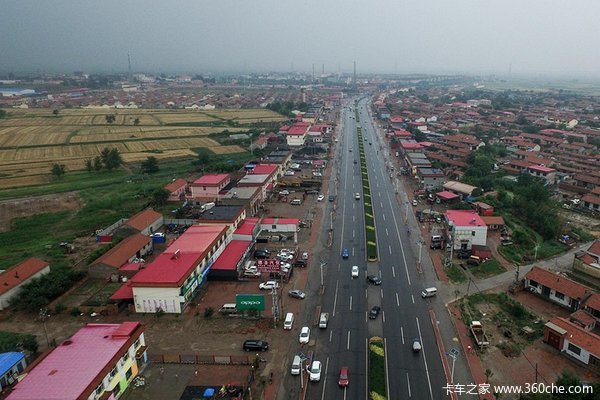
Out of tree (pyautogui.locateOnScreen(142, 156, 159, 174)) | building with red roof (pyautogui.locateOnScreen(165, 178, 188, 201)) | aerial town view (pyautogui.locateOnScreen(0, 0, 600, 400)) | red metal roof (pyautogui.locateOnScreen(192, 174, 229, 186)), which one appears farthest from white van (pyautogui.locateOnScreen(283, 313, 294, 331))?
tree (pyautogui.locateOnScreen(142, 156, 159, 174))

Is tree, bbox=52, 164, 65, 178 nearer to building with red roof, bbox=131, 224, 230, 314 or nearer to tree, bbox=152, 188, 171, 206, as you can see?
tree, bbox=152, 188, 171, 206

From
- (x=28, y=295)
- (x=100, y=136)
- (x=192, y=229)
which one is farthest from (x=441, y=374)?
(x=100, y=136)

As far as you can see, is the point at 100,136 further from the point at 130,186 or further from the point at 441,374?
the point at 441,374

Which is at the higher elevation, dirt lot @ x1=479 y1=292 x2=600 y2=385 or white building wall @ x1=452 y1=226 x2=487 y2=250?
white building wall @ x1=452 y1=226 x2=487 y2=250

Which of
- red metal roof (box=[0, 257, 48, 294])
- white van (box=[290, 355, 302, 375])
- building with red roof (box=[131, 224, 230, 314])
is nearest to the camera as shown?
white van (box=[290, 355, 302, 375])

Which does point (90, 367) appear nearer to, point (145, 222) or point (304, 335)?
point (304, 335)

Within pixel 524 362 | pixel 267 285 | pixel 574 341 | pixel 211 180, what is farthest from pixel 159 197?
pixel 574 341

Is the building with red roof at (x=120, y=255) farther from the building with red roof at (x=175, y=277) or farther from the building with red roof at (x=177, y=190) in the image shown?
the building with red roof at (x=177, y=190)
